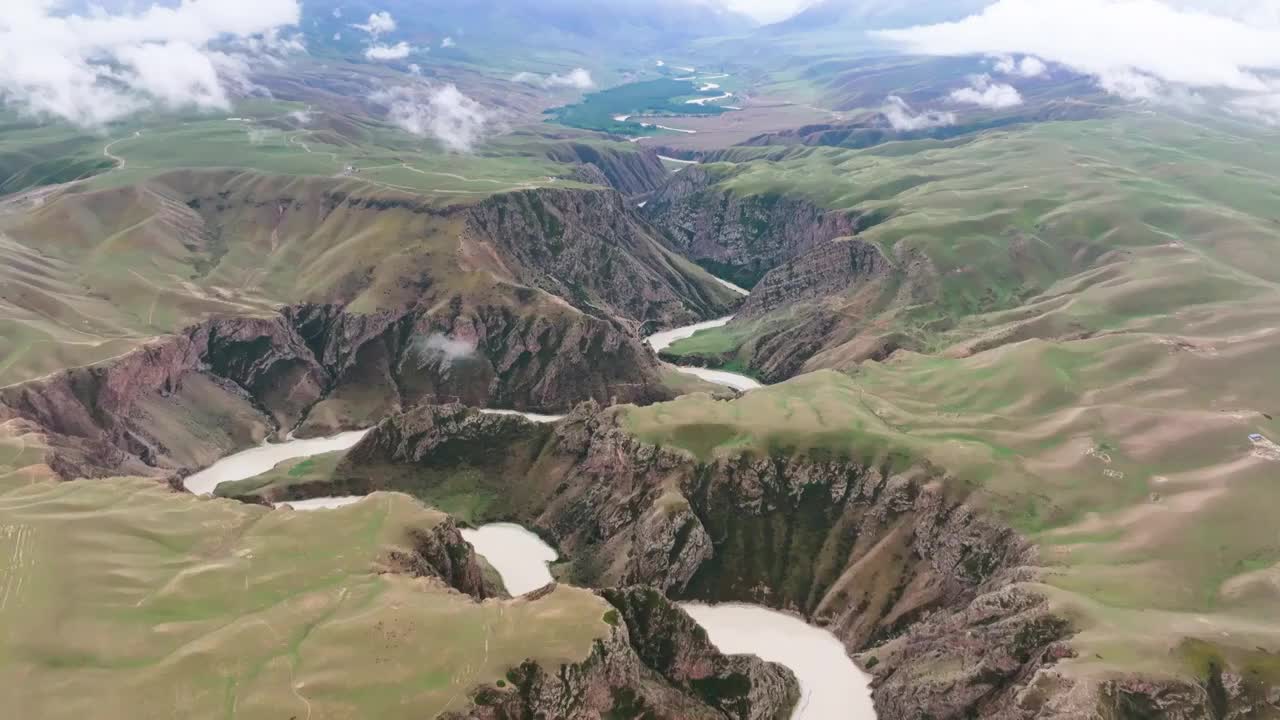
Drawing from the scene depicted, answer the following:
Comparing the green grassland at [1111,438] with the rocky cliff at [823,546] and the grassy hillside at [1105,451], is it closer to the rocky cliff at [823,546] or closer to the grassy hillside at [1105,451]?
the grassy hillside at [1105,451]

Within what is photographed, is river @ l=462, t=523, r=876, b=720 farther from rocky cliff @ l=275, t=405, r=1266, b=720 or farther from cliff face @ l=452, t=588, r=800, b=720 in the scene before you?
cliff face @ l=452, t=588, r=800, b=720

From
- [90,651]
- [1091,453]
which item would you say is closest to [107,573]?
[90,651]

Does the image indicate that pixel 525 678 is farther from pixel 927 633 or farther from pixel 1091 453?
pixel 1091 453

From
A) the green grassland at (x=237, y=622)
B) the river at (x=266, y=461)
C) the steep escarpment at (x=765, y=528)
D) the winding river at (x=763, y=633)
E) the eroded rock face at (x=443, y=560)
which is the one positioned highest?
the green grassland at (x=237, y=622)

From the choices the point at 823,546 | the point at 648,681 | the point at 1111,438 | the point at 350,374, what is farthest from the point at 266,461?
the point at 1111,438

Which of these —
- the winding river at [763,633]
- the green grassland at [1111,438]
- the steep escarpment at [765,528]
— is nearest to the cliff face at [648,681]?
the winding river at [763,633]

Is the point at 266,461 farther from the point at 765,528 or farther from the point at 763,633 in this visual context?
the point at 763,633
